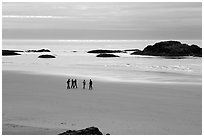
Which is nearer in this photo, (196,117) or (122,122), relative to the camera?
(122,122)

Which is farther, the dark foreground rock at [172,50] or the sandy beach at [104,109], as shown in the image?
the dark foreground rock at [172,50]

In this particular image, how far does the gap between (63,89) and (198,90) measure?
9.49 meters

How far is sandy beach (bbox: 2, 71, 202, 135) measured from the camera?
1475 cm

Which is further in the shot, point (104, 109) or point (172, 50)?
point (172, 50)

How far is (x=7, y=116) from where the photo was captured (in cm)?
1634

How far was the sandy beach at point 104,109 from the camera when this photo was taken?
14.8m

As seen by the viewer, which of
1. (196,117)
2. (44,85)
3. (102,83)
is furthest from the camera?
(102,83)

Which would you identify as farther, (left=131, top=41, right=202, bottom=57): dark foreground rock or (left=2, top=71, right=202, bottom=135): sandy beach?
(left=131, top=41, right=202, bottom=57): dark foreground rock

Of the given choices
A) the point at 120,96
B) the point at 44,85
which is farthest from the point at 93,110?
the point at 44,85

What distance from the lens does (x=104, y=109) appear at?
719 inches

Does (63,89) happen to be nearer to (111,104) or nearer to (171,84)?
(111,104)

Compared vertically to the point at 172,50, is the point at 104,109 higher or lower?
lower

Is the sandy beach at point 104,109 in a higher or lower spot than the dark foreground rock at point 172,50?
lower

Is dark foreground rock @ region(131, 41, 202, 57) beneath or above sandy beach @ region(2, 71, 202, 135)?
above
